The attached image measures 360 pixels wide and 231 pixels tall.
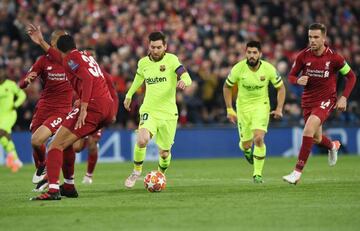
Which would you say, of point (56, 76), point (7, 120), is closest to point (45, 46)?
point (56, 76)

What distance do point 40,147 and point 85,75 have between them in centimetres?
296

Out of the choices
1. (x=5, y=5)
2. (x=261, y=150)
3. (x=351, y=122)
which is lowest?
(x=351, y=122)

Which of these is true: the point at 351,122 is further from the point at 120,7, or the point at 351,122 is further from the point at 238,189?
the point at 238,189

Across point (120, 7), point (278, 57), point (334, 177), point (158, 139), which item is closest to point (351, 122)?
point (278, 57)

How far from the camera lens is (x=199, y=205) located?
37.5ft

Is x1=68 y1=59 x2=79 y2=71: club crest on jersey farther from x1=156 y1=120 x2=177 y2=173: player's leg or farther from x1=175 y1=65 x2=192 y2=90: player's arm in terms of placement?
x1=156 y1=120 x2=177 y2=173: player's leg

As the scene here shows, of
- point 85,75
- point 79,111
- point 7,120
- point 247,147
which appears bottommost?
point 7,120

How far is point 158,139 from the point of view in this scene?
583 inches

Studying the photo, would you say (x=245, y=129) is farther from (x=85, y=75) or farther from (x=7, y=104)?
(x=7, y=104)

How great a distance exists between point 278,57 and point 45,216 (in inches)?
683

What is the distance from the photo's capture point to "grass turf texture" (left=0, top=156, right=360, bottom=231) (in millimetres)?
9633

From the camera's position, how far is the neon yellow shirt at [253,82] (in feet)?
52.0

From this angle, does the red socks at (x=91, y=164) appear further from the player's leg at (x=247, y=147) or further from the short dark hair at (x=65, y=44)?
the short dark hair at (x=65, y=44)

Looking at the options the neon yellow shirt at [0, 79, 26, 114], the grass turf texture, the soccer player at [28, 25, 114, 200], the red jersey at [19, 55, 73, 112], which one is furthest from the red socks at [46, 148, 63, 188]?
the neon yellow shirt at [0, 79, 26, 114]
